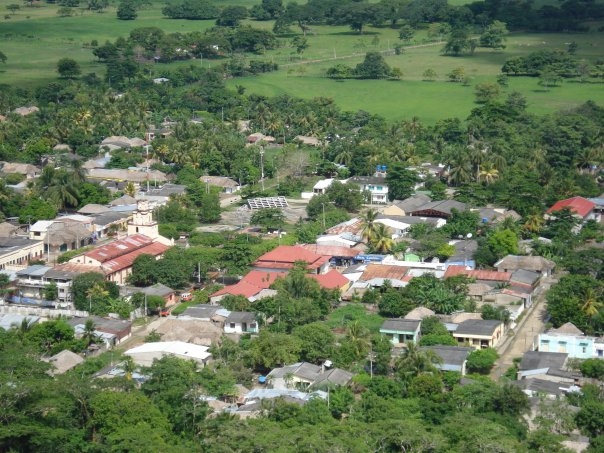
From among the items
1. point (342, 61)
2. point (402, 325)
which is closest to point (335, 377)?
point (402, 325)

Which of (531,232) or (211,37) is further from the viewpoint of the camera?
(211,37)

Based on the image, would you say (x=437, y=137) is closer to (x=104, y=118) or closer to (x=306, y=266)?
(x=104, y=118)

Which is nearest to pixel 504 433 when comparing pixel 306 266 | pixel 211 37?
pixel 306 266

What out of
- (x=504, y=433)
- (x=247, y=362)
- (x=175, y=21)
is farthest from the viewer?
(x=175, y=21)

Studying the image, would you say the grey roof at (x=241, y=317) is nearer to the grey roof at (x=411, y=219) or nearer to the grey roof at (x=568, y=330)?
the grey roof at (x=568, y=330)

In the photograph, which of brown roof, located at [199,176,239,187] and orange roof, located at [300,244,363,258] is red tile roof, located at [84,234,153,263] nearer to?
orange roof, located at [300,244,363,258]

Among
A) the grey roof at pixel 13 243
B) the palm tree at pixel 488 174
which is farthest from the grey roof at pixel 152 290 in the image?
the palm tree at pixel 488 174
